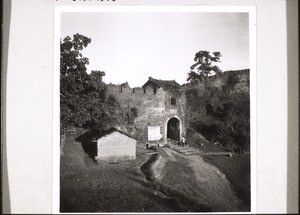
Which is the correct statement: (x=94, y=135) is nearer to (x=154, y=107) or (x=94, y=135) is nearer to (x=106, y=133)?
(x=106, y=133)

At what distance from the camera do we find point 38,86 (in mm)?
2027

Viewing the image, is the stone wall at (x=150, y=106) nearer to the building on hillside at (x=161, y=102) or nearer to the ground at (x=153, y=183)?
the building on hillside at (x=161, y=102)

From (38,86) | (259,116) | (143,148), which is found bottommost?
(143,148)

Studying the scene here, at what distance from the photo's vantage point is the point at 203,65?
80.0 inches

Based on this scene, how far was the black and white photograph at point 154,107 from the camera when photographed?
2.05m

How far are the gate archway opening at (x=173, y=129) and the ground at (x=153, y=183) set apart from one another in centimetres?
11

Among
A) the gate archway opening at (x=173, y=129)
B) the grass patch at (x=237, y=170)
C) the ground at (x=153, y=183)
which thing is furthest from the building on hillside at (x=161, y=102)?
the grass patch at (x=237, y=170)

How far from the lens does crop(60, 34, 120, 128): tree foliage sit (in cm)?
205

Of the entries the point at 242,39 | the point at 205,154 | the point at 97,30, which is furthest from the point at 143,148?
the point at 242,39

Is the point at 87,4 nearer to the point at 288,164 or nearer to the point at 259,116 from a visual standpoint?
the point at 259,116

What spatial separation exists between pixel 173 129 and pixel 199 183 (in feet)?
1.43

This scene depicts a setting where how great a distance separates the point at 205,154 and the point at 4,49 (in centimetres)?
163

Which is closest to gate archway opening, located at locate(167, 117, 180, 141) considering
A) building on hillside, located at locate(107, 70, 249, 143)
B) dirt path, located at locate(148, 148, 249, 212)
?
building on hillside, located at locate(107, 70, 249, 143)

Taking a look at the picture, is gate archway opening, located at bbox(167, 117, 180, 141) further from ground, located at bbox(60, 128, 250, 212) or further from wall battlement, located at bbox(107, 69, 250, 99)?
wall battlement, located at bbox(107, 69, 250, 99)
